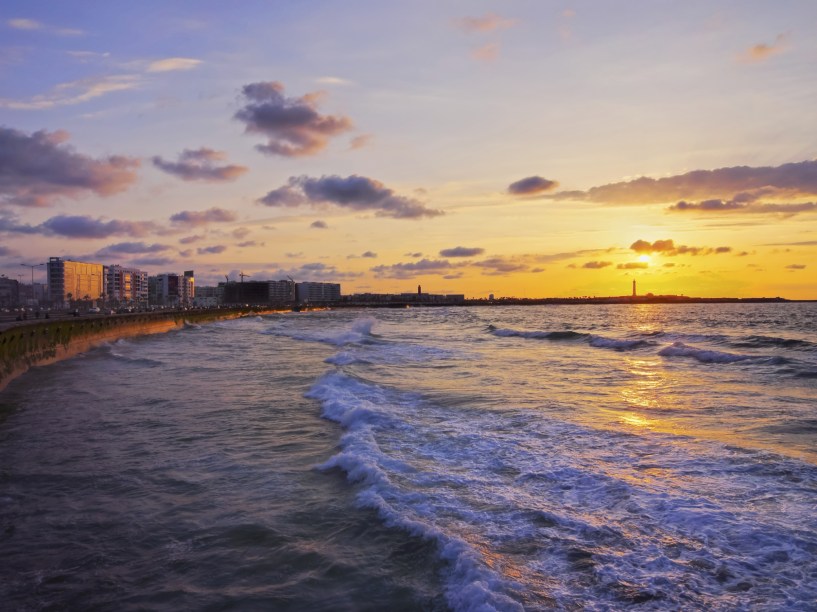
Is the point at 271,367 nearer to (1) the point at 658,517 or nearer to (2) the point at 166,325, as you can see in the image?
(1) the point at 658,517

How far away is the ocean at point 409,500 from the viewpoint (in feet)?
16.4

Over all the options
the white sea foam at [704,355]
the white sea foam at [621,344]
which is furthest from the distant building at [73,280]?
the white sea foam at [704,355]

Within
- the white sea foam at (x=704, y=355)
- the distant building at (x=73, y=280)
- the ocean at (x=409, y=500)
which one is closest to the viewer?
the ocean at (x=409, y=500)

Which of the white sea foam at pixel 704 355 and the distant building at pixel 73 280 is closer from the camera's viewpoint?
the white sea foam at pixel 704 355

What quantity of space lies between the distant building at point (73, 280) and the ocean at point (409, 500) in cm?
18164

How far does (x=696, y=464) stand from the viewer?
344 inches

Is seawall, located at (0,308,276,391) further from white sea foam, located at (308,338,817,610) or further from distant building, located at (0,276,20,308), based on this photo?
distant building, located at (0,276,20,308)

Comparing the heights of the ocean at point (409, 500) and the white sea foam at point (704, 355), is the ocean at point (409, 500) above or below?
above

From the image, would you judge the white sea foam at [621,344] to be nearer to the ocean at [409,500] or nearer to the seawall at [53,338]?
the ocean at [409,500]

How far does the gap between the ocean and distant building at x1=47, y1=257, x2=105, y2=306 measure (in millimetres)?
181638

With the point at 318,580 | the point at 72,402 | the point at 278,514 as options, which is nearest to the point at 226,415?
the point at 72,402

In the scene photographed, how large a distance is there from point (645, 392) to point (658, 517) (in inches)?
419

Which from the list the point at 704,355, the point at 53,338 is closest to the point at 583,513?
the point at 704,355

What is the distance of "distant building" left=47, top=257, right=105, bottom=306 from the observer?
580ft
